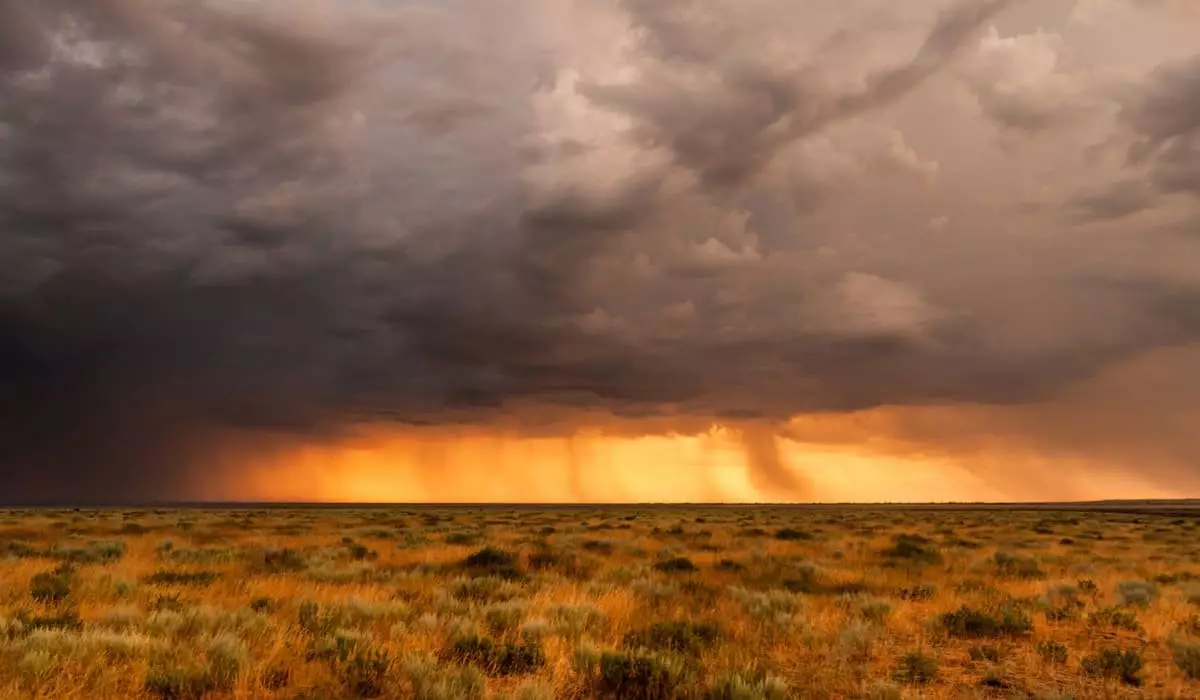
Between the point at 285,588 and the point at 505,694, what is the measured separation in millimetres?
8611

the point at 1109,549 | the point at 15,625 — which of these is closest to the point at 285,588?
the point at 15,625

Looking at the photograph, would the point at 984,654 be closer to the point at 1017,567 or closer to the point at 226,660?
the point at 226,660

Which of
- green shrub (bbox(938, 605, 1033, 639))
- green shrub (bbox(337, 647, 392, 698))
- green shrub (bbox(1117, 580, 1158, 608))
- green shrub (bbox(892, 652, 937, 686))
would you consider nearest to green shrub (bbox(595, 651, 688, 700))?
green shrub (bbox(337, 647, 392, 698))

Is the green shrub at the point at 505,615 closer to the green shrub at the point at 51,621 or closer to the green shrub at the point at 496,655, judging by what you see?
the green shrub at the point at 496,655

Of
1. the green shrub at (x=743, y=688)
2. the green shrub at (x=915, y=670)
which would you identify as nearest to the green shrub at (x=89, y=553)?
the green shrub at (x=743, y=688)

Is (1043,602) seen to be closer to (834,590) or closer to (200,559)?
(834,590)

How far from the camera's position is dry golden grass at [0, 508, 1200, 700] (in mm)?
8086

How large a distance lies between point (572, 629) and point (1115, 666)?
7.14 metres

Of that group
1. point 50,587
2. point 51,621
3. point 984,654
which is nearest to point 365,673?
point 51,621

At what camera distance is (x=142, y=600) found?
1297 centimetres

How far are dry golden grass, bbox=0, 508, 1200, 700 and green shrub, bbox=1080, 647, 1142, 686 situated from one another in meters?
0.03

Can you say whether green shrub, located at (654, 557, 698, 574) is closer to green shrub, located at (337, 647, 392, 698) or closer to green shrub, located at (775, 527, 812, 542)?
green shrub, located at (337, 647, 392, 698)

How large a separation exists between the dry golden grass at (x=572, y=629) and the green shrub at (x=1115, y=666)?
29 millimetres

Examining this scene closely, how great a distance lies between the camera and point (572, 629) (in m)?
11.2
